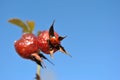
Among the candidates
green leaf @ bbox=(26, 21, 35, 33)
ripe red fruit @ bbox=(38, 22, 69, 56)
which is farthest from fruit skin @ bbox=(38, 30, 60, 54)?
green leaf @ bbox=(26, 21, 35, 33)

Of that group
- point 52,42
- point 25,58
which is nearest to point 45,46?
point 52,42

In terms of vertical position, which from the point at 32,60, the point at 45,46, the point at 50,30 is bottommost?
the point at 32,60

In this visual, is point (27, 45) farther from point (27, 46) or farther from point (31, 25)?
point (31, 25)

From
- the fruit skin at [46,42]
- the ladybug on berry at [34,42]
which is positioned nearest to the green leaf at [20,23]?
the ladybug on berry at [34,42]

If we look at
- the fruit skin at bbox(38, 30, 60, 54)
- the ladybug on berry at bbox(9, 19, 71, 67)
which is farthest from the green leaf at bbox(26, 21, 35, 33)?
the fruit skin at bbox(38, 30, 60, 54)

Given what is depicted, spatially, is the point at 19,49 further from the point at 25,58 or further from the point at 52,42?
the point at 52,42

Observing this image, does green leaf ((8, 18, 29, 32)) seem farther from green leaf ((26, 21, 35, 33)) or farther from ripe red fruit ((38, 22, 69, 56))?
ripe red fruit ((38, 22, 69, 56))

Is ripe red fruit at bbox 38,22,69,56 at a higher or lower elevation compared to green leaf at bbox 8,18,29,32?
lower
